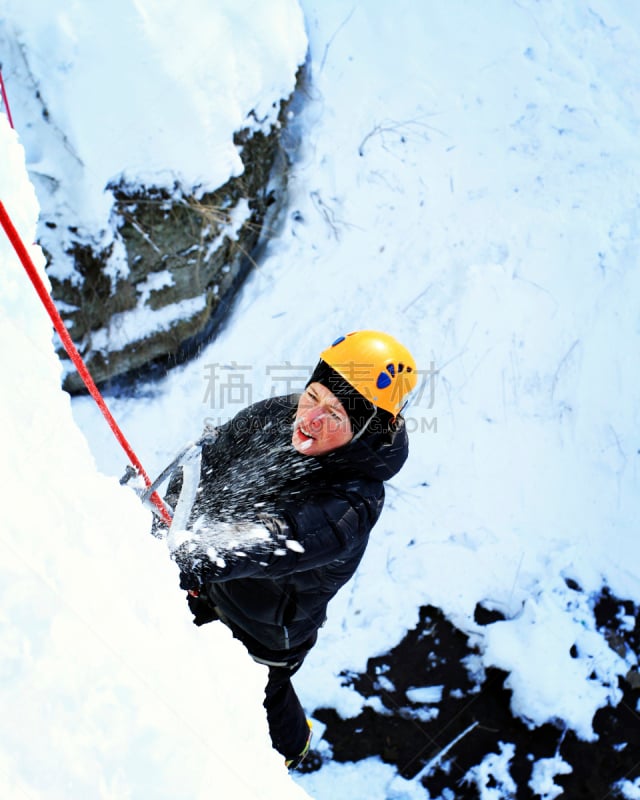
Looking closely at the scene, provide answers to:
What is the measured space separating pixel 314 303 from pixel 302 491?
2.62 metres

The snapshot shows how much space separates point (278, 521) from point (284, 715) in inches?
54.5

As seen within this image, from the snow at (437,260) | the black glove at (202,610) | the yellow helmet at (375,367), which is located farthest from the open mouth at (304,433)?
the snow at (437,260)

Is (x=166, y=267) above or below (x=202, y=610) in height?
above

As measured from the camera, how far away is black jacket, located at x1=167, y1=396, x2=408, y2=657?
214 centimetres

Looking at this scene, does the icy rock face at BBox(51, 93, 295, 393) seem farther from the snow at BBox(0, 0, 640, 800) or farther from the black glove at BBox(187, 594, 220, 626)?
the black glove at BBox(187, 594, 220, 626)

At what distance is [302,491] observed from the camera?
2.43m

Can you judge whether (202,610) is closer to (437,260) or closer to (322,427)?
(322,427)

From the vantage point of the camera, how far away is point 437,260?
16.6 ft

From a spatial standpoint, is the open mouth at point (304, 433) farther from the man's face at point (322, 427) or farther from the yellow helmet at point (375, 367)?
the yellow helmet at point (375, 367)

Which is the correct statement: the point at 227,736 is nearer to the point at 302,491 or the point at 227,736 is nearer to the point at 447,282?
the point at 302,491

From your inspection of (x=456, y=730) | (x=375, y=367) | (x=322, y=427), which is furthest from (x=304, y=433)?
(x=456, y=730)

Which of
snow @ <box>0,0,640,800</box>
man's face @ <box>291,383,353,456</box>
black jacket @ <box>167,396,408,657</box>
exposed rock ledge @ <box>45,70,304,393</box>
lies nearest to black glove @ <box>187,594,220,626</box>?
black jacket @ <box>167,396,408,657</box>

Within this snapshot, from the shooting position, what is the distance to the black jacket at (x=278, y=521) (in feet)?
7.03

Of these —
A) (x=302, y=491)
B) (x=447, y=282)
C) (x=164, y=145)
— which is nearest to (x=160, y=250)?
(x=164, y=145)
